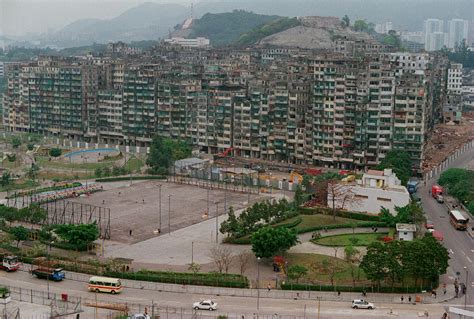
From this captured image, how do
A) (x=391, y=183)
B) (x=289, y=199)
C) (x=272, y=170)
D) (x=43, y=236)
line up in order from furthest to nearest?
(x=272, y=170), (x=289, y=199), (x=391, y=183), (x=43, y=236)

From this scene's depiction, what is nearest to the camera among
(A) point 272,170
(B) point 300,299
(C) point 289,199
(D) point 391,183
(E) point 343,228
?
(B) point 300,299

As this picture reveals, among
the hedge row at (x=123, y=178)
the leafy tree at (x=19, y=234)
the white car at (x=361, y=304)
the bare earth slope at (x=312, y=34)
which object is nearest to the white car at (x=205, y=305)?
the white car at (x=361, y=304)

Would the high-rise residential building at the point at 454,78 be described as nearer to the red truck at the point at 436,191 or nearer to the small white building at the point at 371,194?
the red truck at the point at 436,191

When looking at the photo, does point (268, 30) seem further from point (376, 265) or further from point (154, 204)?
point (376, 265)

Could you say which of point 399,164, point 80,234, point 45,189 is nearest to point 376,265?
point 80,234

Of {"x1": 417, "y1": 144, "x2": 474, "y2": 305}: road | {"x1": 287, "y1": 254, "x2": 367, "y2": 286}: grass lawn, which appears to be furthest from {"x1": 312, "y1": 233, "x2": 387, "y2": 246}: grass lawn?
{"x1": 417, "y1": 144, "x2": 474, "y2": 305}: road

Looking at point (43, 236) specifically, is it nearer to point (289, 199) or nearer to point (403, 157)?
point (289, 199)

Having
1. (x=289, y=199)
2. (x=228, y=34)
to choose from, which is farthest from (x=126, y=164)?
(x=228, y=34)

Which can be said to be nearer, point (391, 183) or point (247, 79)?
point (391, 183)
